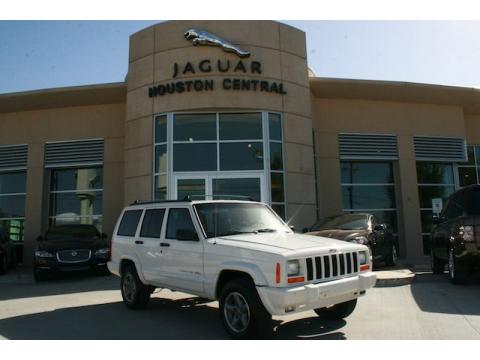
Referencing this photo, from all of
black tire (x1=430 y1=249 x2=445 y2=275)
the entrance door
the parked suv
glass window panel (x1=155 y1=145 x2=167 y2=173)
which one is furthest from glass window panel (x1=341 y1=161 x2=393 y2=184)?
the parked suv

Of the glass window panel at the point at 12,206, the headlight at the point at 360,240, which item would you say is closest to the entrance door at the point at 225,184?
the headlight at the point at 360,240

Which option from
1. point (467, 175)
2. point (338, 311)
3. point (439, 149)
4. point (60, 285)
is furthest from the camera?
point (467, 175)

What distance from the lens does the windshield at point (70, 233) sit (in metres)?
13.3

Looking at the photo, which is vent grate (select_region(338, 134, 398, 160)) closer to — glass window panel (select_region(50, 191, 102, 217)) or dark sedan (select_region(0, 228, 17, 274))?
glass window panel (select_region(50, 191, 102, 217))

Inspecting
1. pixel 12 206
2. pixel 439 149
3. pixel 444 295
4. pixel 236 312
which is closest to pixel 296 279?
pixel 236 312

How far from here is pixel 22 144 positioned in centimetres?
1784

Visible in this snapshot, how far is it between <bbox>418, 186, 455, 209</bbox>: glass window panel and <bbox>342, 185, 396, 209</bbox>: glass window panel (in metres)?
1.16

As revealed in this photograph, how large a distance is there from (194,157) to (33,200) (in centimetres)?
755

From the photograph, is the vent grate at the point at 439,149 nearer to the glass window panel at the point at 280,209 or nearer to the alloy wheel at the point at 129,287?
the glass window panel at the point at 280,209

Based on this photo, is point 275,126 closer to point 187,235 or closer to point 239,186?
point 239,186

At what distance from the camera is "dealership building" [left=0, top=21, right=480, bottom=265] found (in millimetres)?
14195

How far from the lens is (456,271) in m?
8.59

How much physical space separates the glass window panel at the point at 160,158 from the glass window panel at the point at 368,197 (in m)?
7.29

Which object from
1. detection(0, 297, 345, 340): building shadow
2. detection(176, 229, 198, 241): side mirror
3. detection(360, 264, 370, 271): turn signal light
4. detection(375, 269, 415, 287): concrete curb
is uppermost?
detection(176, 229, 198, 241): side mirror
